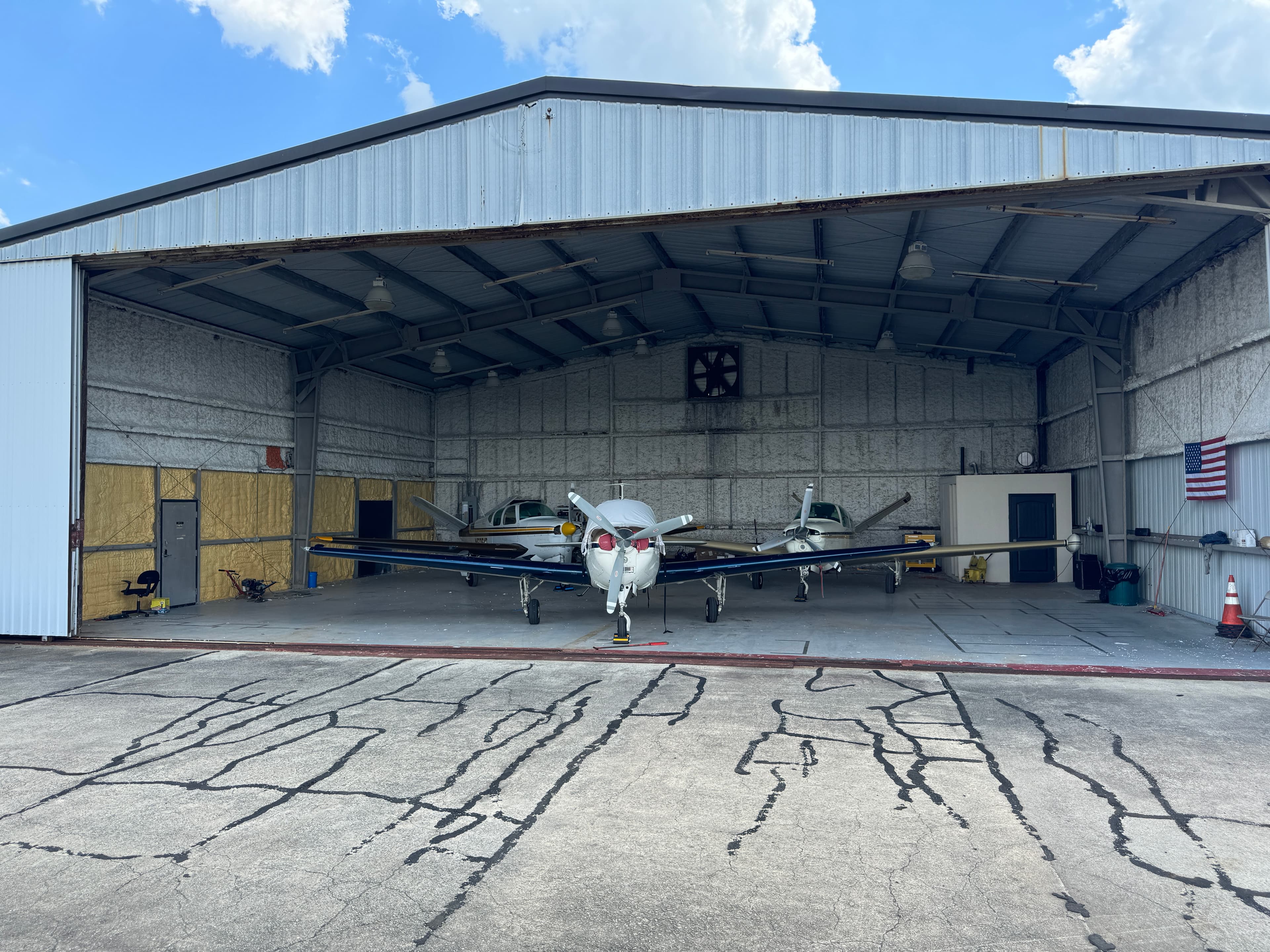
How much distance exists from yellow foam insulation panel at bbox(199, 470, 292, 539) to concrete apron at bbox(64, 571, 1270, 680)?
1.78 m

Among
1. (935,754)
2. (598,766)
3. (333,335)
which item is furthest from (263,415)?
(935,754)

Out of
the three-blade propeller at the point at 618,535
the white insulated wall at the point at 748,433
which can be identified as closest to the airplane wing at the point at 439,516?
the white insulated wall at the point at 748,433

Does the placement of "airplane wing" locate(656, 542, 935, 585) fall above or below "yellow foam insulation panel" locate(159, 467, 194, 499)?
below

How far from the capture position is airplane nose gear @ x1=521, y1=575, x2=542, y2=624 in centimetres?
1307

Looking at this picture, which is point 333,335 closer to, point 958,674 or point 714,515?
point 714,515

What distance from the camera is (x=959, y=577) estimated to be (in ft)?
68.4

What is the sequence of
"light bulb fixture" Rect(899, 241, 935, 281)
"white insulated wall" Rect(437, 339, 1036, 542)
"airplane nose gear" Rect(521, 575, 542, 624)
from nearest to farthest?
"light bulb fixture" Rect(899, 241, 935, 281) → "airplane nose gear" Rect(521, 575, 542, 624) → "white insulated wall" Rect(437, 339, 1036, 542)

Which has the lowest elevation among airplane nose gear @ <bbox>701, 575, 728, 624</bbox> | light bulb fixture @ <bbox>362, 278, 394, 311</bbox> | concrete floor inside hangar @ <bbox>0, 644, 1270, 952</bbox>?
concrete floor inside hangar @ <bbox>0, 644, 1270, 952</bbox>

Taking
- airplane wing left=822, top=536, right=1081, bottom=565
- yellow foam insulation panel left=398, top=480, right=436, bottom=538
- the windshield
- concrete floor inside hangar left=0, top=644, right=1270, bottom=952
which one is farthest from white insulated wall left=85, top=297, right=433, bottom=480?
airplane wing left=822, top=536, right=1081, bottom=565

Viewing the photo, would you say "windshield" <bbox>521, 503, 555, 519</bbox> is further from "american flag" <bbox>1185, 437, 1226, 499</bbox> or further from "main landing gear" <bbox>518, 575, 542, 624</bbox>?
"american flag" <bbox>1185, 437, 1226, 499</bbox>

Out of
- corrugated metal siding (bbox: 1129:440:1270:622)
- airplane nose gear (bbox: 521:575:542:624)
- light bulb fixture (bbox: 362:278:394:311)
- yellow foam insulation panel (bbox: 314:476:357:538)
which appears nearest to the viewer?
corrugated metal siding (bbox: 1129:440:1270:622)

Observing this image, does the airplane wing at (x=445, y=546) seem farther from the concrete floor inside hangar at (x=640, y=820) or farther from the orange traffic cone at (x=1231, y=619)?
the orange traffic cone at (x=1231, y=619)

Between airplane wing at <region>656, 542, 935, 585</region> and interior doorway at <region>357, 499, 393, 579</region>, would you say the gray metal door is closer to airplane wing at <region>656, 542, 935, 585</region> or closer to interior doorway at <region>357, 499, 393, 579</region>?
interior doorway at <region>357, 499, 393, 579</region>

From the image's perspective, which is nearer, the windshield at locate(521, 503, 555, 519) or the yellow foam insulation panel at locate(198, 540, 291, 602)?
the yellow foam insulation panel at locate(198, 540, 291, 602)
